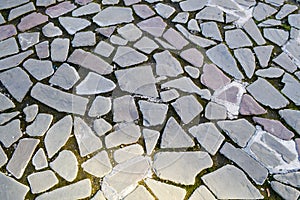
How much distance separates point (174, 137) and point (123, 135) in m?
0.30

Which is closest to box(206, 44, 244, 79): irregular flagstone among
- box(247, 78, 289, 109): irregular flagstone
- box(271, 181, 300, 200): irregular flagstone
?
box(247, 78, 289, 109): irregular flagstone

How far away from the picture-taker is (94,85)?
2.66 metres

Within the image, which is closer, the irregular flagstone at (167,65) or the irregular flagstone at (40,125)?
the irregular flagstone at (40,125)

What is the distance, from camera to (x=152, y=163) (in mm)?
2262

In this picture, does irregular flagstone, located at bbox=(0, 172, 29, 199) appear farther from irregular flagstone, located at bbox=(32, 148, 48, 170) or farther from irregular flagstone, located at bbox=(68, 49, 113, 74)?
irregular flagstone, located at bbox=(68, 49, 113, 74)

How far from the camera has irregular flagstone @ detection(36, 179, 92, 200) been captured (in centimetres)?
210

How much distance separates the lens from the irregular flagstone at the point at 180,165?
7.23ft

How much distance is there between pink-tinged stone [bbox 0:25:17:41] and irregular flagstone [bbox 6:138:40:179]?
100 centimetres

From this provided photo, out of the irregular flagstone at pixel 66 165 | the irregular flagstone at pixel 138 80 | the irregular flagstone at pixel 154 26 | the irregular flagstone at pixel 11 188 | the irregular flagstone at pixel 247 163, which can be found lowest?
the irregular flagstone at pixel 11 188

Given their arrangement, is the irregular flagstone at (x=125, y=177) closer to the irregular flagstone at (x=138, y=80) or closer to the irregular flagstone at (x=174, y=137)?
the irregular flagstone at (x=174, y=137)

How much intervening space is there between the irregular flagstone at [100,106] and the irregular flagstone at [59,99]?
5 cm

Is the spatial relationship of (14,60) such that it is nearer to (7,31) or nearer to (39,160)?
(7,31)

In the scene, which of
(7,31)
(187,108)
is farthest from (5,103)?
(187,108)

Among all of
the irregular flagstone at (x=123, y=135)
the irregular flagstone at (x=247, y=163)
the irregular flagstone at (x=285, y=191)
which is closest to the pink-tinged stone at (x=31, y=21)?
the irregular flagstone at (x=123, y=135)
